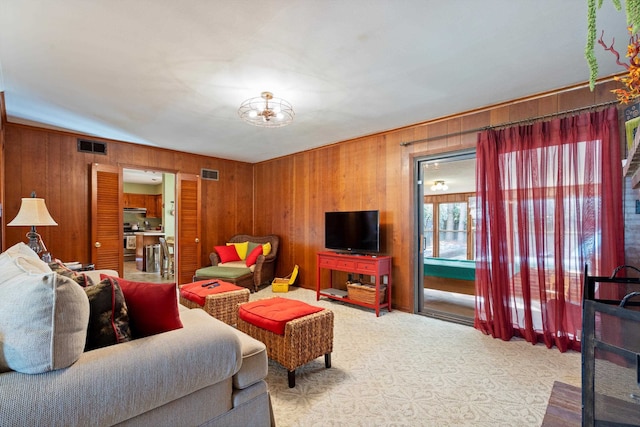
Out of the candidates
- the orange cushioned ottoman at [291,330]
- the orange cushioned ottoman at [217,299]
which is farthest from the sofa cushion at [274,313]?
the orange cushioned ottoman at [217,299]

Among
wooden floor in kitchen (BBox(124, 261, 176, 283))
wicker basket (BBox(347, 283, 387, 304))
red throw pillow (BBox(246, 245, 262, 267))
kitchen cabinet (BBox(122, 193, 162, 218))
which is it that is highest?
kitchen cabinet (BBox(122, 193, 162, 218))

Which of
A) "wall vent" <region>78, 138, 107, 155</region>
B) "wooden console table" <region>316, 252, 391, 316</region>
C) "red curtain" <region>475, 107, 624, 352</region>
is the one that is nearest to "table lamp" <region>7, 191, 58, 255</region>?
"wall vent" <region>78, 138, 107, 155</region>

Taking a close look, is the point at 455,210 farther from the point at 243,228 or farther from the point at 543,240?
the point at 243,228

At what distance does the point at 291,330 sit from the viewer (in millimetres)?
2168

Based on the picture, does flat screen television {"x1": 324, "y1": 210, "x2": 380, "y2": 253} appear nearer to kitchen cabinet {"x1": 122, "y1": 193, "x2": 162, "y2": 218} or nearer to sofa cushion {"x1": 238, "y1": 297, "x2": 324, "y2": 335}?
sofa cushion {"x1": 238, "y1": 297, "x2": 324, "y2": 335}

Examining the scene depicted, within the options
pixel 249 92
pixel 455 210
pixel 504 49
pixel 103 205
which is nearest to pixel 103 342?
pixel 249 92

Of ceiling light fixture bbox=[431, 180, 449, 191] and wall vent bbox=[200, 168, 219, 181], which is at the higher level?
wall vent bbox=[200, 168, 219, 181]

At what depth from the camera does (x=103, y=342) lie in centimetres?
133

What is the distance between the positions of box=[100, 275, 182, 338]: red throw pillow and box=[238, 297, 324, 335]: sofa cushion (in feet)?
2.83

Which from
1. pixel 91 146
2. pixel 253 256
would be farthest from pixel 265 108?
pixel 91 146

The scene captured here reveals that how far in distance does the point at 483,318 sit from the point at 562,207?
4.59 feet

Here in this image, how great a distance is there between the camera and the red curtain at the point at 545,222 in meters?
2.60

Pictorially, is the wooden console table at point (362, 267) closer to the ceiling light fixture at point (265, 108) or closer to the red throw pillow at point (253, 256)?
the red throw pillow at point (253, 256)

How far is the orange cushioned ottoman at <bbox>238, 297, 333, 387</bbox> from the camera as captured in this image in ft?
7.17
